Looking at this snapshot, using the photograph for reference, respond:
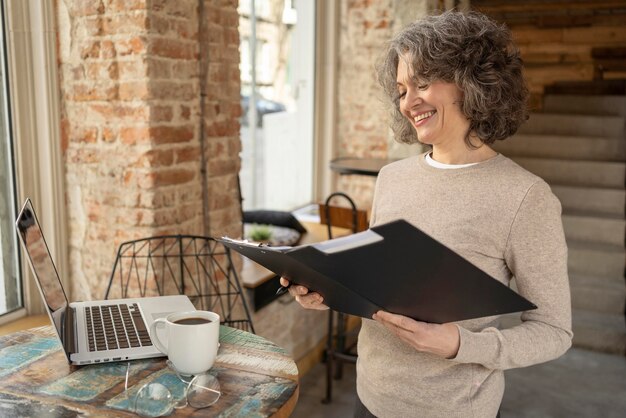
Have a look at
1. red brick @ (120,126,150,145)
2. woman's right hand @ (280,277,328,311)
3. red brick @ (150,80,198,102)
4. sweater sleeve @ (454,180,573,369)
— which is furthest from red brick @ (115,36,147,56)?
sweater sleeve @ (454,180,573,369)

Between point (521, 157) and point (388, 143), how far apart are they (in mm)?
1368

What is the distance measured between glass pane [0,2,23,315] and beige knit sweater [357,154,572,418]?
145 centimetres

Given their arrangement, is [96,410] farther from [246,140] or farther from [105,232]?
[246,140]

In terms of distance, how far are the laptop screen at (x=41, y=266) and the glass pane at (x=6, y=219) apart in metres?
0.91

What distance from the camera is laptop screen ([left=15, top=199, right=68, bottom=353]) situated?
1384 mm

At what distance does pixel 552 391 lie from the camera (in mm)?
3418

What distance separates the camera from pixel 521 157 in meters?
5.27

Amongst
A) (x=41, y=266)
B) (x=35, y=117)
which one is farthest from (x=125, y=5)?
(x=41, y=266)

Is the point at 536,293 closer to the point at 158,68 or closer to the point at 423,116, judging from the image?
the point at 423,116

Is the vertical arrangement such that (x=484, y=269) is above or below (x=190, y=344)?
above

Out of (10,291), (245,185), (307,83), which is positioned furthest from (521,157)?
(10,291)

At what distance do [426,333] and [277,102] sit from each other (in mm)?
3066

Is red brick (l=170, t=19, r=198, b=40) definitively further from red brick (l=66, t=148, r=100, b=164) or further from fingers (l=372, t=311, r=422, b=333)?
fingers (l=372, t=311, r=422, b=333)

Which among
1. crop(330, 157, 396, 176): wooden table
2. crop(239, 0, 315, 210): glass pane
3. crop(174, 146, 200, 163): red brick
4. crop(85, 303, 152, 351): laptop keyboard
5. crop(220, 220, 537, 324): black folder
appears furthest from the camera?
crop(239, 0, 315, 210): glass pane
